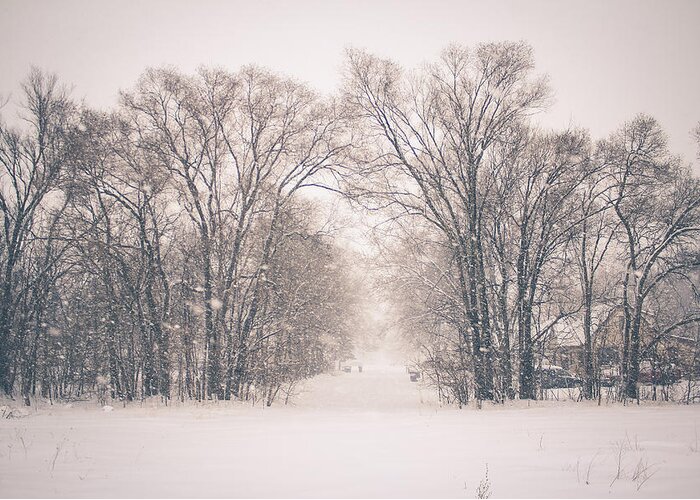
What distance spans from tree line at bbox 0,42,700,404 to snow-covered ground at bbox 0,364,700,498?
610 centimetres

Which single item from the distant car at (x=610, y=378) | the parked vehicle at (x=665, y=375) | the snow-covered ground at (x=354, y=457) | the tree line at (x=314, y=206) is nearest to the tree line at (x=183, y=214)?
the tree line at (x=314, y=206)

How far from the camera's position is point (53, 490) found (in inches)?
189

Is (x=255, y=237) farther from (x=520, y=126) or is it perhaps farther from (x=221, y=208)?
(x=520, y=126)

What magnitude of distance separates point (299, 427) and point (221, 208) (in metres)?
11.3

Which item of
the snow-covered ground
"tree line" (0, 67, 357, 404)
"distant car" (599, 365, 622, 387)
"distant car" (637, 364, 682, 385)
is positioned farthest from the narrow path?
"distant car" (637, 364, 682, 385)

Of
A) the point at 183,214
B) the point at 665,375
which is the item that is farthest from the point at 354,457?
the point at 183,214

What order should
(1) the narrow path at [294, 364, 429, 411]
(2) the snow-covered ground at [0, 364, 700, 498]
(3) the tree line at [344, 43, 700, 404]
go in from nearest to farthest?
1. (2) the snow-covered ground at [0, 364, 700, 498]
2. (3) the tree line at [344, 43, 700, 404]
3. (1) the narrow path at [294, 364, 429, 411]

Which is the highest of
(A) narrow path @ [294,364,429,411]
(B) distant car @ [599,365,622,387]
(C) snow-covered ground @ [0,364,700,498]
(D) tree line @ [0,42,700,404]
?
(D) tree line @ [0,42,700,404]

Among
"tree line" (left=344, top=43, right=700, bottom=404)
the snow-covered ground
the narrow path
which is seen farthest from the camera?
the narrow path

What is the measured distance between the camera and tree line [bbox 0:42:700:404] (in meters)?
16.1

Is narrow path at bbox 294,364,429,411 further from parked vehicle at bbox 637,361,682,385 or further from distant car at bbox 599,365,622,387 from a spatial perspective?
parked vehicle at bbox 637,361,682,385

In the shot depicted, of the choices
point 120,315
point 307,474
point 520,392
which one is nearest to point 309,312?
point 120,315

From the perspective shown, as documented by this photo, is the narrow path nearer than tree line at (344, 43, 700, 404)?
No

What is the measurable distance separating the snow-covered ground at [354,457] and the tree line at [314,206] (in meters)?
6.10
